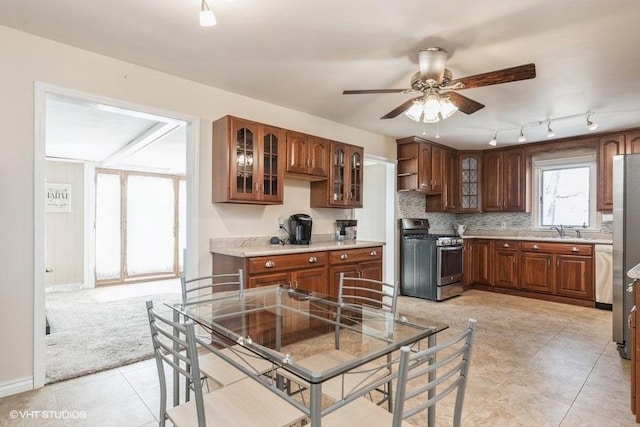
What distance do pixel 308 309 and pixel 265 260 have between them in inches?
36.3

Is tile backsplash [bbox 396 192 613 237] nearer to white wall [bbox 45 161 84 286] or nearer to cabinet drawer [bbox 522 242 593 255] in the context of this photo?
cabinet drawer [bbox 522 242 593 255]

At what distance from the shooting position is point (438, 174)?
557 cm

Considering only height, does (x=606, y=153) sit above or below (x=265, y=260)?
above

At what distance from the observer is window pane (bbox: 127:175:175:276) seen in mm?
6605

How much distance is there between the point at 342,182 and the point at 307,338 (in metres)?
2.49

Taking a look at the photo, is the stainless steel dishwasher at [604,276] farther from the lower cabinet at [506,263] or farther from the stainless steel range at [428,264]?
the stainless steel range at [428,264]

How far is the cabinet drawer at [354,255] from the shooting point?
11.8 feet

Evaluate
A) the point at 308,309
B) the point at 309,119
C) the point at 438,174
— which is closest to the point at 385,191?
the point at 438,174

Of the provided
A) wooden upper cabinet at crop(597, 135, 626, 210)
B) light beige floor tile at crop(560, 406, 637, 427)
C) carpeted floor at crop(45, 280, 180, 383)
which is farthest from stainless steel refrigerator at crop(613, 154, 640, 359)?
carpeted floor at crop(45, 280, 180, 383)

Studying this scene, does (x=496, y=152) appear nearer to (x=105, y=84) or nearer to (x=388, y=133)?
(x=388, y=133)

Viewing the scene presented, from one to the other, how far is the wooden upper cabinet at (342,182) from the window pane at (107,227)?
4354mm

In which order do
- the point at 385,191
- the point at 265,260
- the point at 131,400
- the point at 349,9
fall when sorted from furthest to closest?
the point at 385,191 → the point at 265,260 → the point at 131,400 → the point at 349,9

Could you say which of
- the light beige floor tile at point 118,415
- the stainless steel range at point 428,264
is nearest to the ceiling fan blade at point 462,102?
the stainless steel range at point 428,264

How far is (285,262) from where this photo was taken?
3109 mm
